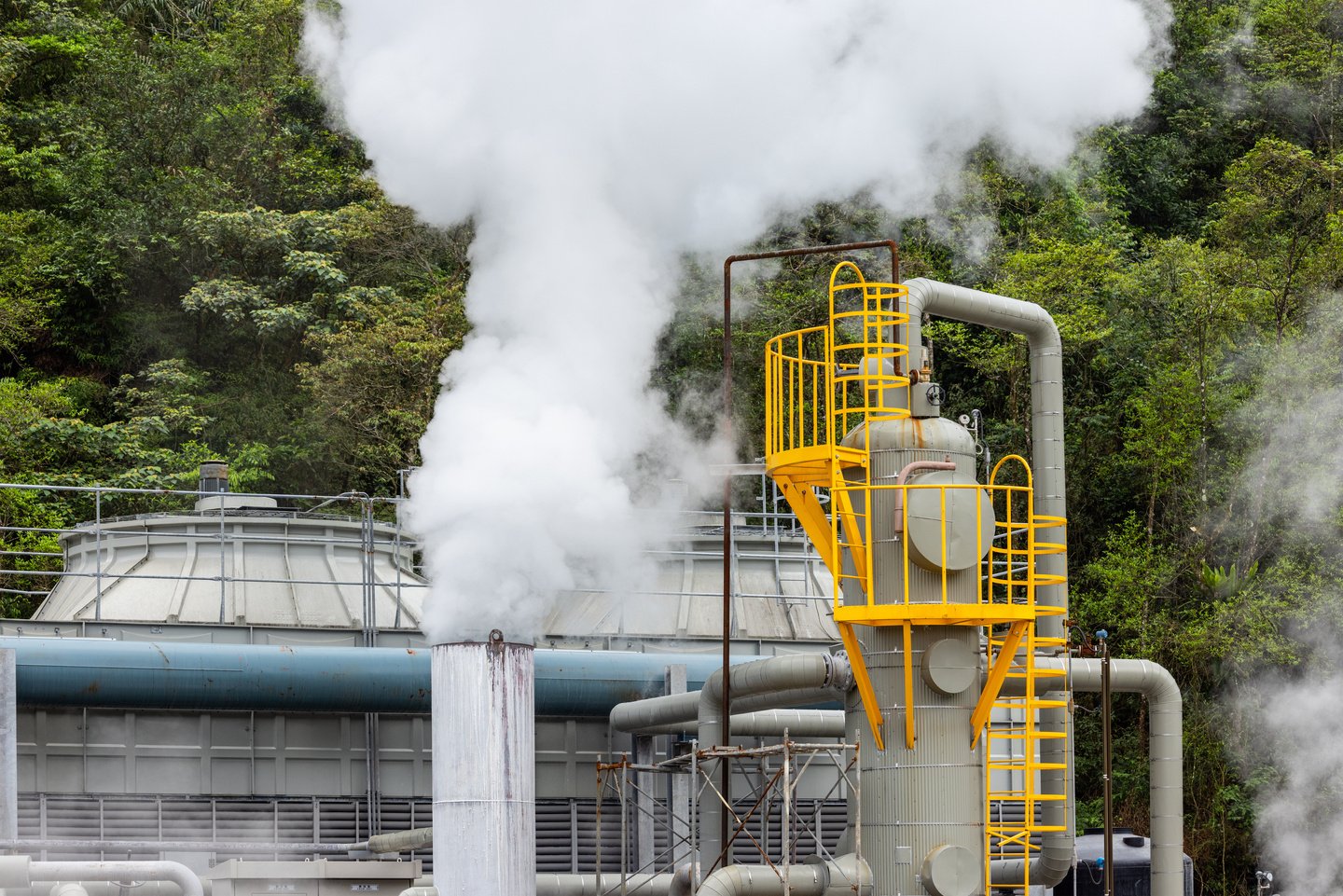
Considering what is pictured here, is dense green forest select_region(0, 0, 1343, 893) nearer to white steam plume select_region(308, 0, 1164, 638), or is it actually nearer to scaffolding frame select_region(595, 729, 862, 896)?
white steam plume select_region(308, 0, 1164, 638)

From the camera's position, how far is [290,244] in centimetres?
4272

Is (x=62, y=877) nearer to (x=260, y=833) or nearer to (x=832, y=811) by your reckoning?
(x=260, y=833)

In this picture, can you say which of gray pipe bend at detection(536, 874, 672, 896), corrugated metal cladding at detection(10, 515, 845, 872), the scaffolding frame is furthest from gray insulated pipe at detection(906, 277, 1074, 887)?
gray pipe bend at detection(536, 874, 672, 896)

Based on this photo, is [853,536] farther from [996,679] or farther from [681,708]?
[681,708]

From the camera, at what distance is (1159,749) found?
2089 centimetres

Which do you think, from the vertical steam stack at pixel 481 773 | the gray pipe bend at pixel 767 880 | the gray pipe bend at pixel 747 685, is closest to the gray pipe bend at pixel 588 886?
the gray pipe bend at pixel 747 685

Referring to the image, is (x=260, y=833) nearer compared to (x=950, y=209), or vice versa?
(x=260, y=833)

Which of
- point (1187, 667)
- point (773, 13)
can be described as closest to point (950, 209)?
point (1187, 667)

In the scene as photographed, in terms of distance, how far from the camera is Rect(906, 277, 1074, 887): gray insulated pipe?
797 inches

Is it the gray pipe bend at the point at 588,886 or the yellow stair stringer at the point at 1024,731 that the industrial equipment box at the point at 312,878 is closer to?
the gray pipe bend at the point at 588,886

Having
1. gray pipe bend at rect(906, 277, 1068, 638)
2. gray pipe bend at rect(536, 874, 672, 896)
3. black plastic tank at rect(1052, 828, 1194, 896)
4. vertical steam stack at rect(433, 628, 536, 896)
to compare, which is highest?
gray pipe bend at rect(906, 277, 1068, 638)

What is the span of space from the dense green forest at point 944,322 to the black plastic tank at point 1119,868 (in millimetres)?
7471

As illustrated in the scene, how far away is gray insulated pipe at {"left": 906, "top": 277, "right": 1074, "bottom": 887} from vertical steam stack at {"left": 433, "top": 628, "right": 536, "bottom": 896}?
6.09 m

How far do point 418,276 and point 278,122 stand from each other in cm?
754
